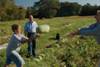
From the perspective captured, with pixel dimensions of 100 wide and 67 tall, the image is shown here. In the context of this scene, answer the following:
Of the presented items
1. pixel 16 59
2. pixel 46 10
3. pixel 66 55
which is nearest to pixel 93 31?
pixel 16 59

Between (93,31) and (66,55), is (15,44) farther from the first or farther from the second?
(66,55)

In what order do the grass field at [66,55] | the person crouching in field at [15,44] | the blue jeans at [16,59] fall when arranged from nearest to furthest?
1. the person crouching in field at [15,44]
2. the blue jeans at [16,59]
3. the grass field at [66,55]

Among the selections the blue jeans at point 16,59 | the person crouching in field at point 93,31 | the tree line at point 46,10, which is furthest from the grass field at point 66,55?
the tree line at point 46,10

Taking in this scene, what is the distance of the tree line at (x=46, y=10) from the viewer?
53688mm

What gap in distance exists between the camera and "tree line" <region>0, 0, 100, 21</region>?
176 ft

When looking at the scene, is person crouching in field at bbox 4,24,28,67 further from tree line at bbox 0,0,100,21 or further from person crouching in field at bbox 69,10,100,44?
tree line at bbox 0,0,100,21

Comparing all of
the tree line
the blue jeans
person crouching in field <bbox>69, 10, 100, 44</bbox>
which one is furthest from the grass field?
the tree line

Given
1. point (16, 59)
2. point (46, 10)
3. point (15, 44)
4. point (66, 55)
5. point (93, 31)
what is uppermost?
point (93, 31)

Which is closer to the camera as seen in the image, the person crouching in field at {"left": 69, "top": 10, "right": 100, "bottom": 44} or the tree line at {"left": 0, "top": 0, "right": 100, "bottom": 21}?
the person crouching in field at {"left": 69, "top": 10, "right": 100, "bottom": 44}

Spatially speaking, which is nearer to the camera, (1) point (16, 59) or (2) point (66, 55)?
(1) point (16, 59)

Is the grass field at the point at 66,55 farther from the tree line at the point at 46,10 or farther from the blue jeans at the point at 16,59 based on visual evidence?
the tree line at the point at 46,10

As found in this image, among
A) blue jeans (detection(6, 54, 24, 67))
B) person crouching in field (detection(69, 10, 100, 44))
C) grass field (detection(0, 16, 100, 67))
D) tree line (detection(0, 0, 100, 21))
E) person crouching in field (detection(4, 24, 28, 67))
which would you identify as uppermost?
person crouching in field (detection(69, 10, 100, 44))

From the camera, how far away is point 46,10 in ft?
195

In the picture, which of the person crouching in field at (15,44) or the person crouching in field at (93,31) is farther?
the person crouching in field at (15,44)
